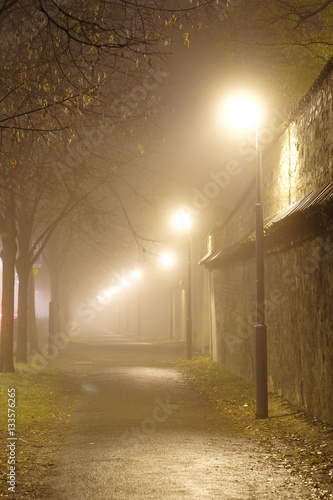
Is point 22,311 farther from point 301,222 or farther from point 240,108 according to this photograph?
point 301,222

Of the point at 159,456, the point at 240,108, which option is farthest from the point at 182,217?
the point at 159,456

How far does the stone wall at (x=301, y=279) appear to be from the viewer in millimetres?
11227

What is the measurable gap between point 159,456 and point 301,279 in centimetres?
489

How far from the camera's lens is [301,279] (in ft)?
41.7

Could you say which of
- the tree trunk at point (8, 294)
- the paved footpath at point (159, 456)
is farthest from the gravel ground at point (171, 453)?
the tree trunk at point (8, 294)

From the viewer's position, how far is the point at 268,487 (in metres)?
7.55

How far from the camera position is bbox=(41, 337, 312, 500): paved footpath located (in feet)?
24.2

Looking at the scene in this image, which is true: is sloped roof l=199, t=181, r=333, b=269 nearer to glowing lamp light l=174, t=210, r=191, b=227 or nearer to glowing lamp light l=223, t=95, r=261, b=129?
glowing lamp light l=223, t=95, r=261, b=129

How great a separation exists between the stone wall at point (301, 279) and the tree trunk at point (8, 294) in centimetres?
678

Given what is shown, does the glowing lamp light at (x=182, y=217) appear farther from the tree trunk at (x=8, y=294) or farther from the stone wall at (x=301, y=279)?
the tree trunk at (x=8, y=294)

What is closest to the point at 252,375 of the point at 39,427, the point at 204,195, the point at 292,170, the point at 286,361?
the point at 286,361

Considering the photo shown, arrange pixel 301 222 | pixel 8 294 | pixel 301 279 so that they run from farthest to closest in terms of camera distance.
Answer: pixel 8 294 → pixel 301 279 → pixel 301 222

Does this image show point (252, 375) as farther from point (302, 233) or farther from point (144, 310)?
point (144, 310)

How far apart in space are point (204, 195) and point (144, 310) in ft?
158
